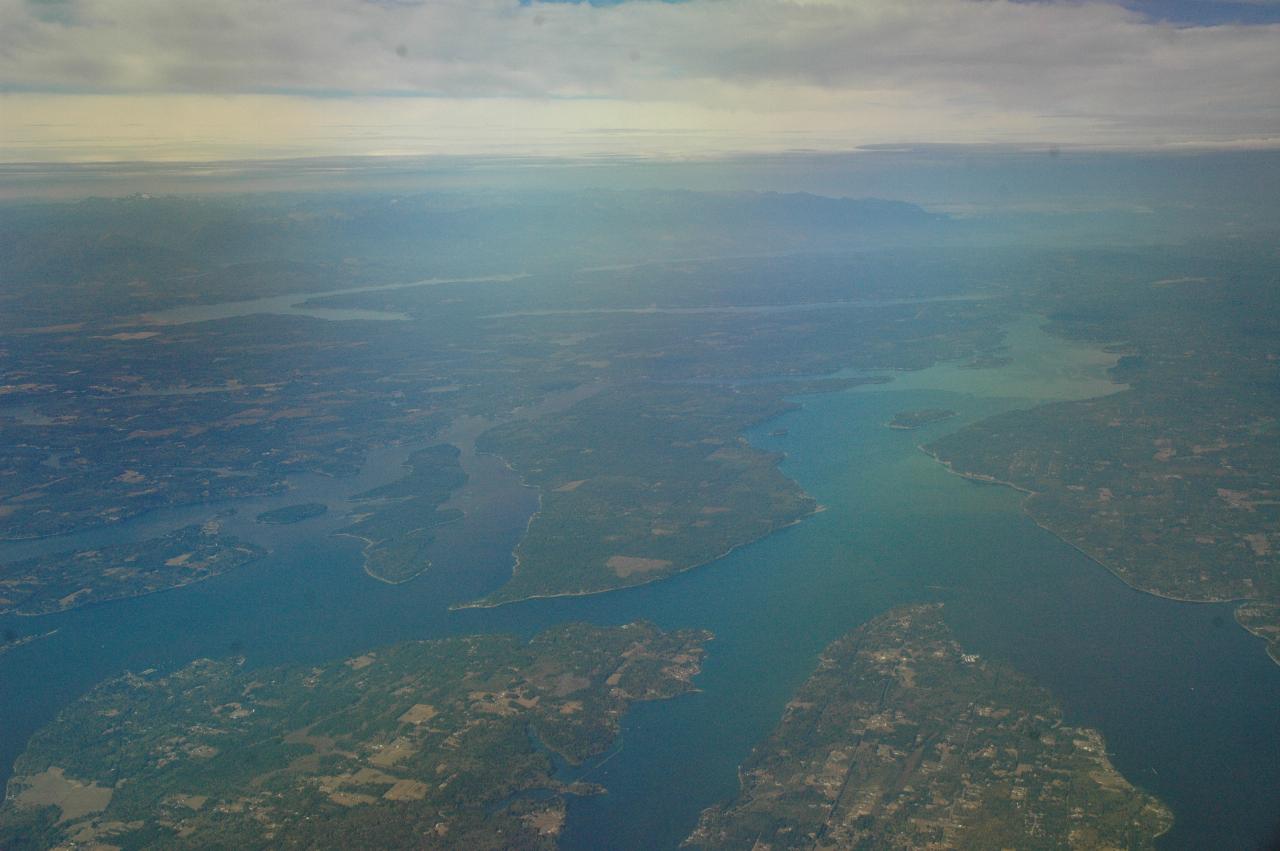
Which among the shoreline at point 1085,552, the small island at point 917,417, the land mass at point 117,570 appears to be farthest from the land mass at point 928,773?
the small island at point 917,417

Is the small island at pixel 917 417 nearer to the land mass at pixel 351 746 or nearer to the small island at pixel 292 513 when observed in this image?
the land mass at pixel 351 746

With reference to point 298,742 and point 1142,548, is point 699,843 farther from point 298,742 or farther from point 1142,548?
point 1142,548

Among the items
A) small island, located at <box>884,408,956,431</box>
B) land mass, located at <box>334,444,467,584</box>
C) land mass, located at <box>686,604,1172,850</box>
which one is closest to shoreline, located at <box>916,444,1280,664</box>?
small island, located at <box>884,408,956,431</box>

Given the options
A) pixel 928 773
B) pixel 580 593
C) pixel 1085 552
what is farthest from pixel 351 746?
pixel 1085 552

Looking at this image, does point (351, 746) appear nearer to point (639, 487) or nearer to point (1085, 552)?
point (639, 487)

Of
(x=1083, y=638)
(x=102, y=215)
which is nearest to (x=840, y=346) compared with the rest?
(x=1083, y=638)

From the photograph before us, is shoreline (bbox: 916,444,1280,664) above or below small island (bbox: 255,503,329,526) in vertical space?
below

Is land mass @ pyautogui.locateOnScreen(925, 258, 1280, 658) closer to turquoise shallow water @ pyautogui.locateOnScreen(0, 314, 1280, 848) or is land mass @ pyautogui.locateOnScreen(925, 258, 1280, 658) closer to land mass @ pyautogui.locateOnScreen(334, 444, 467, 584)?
turquoise shallow water @ pyautogui.locateOnScreen(0, 314, 1280, 848)

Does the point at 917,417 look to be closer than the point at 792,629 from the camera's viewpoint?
No
